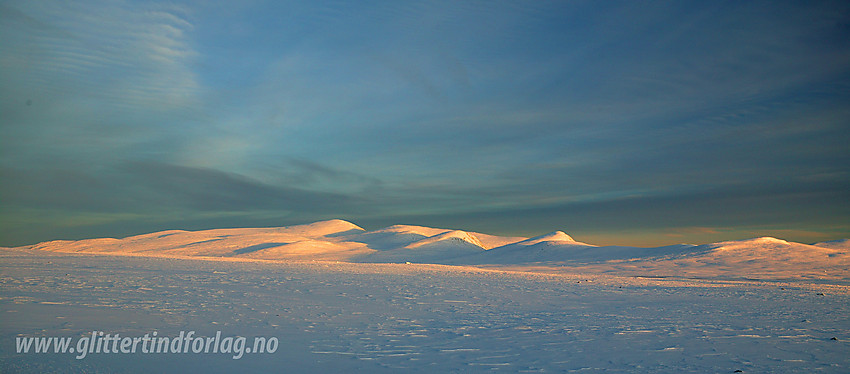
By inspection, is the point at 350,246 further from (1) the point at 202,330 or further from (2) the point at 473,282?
(1) the point at 202,330

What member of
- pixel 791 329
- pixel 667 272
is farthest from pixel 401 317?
pixel 667 272

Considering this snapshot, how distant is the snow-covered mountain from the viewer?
123 ft

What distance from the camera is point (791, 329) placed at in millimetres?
10703

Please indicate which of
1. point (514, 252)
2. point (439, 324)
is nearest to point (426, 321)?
point (439, 324)

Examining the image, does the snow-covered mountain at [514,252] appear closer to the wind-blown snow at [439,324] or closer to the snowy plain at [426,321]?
the snowy plain at [426,321]

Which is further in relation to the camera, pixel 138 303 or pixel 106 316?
pixel 138 303

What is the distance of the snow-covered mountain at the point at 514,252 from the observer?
3744cm

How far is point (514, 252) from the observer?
59875mm

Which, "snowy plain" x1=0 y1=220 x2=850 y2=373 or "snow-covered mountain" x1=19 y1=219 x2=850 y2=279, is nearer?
"snowy plain" x1=0 y1=220 x2=850 y2=373

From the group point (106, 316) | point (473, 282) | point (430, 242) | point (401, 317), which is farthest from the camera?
point (430, 242)

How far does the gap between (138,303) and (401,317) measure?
7704 millimetres

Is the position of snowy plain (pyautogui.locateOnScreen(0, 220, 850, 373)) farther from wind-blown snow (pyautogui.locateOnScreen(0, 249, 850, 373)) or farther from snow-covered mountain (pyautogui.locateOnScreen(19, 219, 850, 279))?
snow-covered mountain (pyautogui.locateOnScreen(19, 219, 850, 279))

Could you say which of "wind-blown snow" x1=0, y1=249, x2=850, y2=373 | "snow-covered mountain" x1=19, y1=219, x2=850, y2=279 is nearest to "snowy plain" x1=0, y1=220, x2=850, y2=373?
"wind-blown snow" x1=0, y1=249, x2=850, y2=373

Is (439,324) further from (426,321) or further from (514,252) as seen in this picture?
(514,252)
